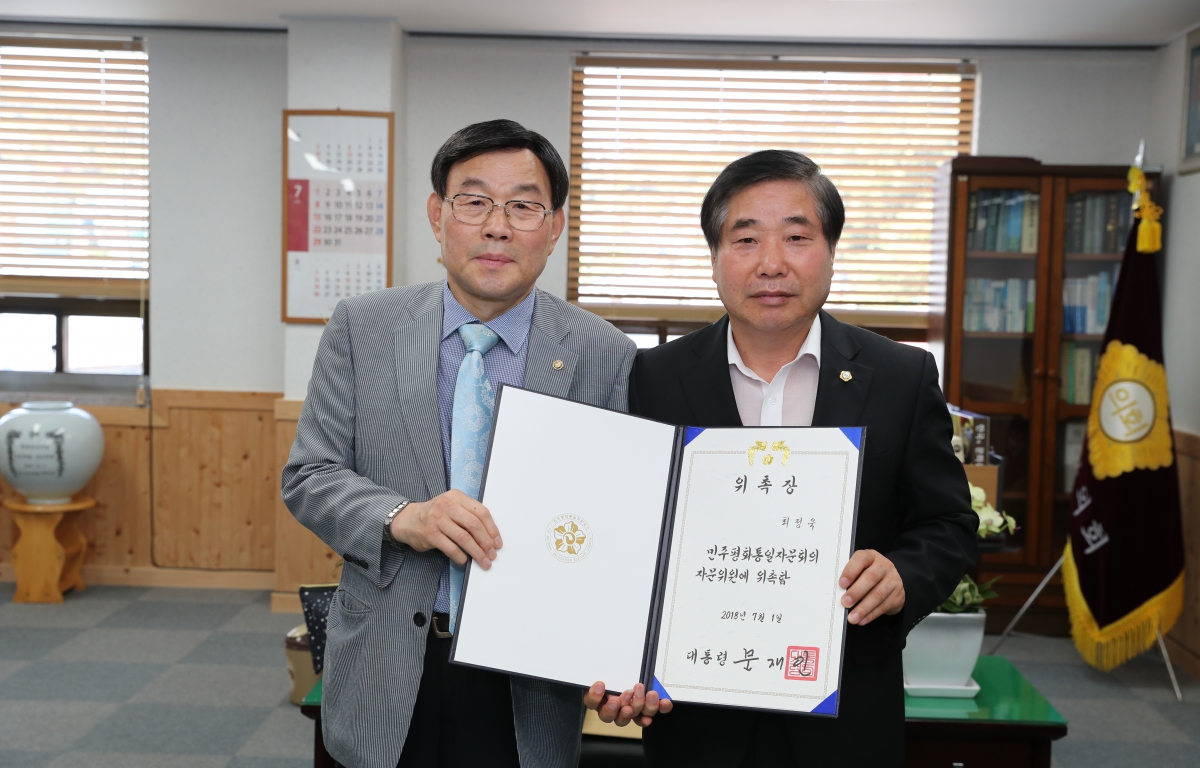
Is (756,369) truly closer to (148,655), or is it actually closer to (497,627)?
(497,627)

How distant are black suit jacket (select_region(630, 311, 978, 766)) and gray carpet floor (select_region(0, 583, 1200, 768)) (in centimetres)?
197

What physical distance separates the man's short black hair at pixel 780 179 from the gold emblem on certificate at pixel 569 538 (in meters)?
0.44

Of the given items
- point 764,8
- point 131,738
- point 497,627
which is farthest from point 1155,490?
point 131,738

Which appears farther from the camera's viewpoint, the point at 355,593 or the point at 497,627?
the point at 355,593

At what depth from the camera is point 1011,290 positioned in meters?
4.17

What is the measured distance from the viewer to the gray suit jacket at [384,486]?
1264 millimetres

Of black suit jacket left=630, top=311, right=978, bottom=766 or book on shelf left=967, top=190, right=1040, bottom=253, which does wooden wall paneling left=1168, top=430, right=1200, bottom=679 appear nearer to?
book on shelf left=967, top=190, right=1040, bottom=253

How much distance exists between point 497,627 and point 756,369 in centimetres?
55

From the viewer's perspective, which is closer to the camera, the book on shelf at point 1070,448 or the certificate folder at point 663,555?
the certificate folder at point 663,555

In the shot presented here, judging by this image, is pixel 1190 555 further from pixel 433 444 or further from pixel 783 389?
pixel 433 444

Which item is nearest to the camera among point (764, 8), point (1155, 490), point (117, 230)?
point (1155, 490)

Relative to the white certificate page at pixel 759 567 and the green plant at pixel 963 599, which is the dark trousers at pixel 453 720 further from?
the green plant at pixel 963 599

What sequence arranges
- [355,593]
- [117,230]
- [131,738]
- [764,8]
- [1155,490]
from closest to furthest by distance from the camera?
1. [355,593]
2. [131,738]
3. [1155,490]
4. [764,8]
5. [117,230]

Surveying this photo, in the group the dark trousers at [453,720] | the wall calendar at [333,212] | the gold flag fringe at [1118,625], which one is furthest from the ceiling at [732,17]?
the dark trousers at [453,720]
